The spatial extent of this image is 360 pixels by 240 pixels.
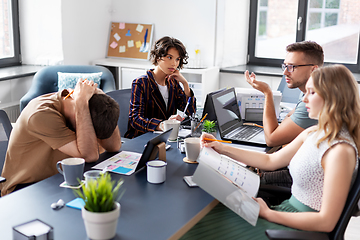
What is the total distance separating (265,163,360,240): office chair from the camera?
4.05 ft

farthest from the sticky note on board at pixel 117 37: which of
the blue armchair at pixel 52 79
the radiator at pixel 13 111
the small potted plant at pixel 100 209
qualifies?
the small potted plant at pixel 100 209

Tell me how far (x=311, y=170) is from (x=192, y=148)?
559 millimetres

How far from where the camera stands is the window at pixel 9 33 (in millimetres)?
4258

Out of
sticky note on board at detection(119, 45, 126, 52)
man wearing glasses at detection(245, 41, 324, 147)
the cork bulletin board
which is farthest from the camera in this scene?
sticky note on board at detection(119, 45, 126, 52)

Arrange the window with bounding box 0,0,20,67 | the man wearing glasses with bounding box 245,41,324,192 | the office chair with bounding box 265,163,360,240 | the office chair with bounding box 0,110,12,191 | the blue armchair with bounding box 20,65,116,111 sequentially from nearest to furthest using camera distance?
the office chair with bounding box 265,163,360,240 < the office chair with bounding box 0,110,12,191 < the man wearing glasses with bounding box 245,41,324,192 < the blue armchair with bounding box 20,65,116,111 < the window with bounding box 0,0,20,67

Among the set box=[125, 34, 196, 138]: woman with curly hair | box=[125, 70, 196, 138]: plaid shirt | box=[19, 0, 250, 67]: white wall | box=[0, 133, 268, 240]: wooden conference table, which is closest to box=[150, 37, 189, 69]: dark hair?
box=[125, 34, 196, 138]: woman with curly hair

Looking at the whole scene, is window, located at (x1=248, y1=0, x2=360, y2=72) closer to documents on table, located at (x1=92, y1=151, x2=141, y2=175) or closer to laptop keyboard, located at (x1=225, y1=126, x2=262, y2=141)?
laptop keyboard, located at (x1=225, y1=126, x2=262, y2=141)

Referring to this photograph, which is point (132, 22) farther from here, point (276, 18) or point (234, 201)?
point (234, 201)

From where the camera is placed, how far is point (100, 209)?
1.07 m

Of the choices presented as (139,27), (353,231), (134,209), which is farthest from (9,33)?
(353,231)

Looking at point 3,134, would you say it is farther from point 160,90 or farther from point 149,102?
point 160,90

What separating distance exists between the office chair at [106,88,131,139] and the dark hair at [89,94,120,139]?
98cm

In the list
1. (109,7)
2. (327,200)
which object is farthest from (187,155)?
(109,7)

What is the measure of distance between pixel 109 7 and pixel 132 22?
1.25 feet
